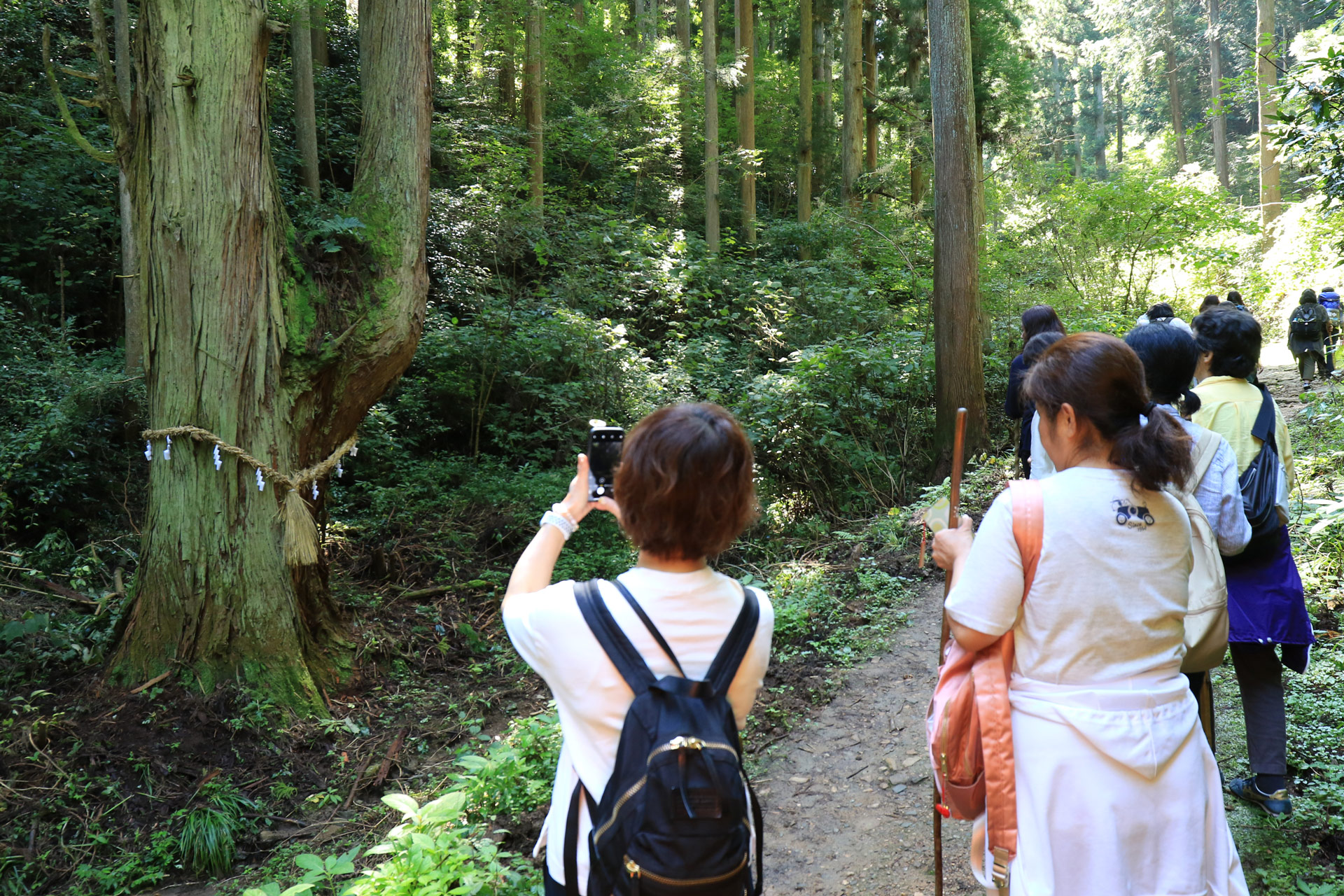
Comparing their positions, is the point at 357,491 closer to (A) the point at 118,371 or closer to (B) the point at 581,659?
(A) the point at 118,371

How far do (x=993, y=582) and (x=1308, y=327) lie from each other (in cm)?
1323

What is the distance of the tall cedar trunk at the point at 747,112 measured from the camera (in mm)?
20859

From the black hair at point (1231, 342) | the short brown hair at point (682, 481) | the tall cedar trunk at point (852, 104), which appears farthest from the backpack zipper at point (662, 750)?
the tall cedar trunk at point (852, 104)

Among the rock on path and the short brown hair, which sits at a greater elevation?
the short brown hair

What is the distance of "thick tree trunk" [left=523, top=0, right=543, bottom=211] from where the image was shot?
1557cm

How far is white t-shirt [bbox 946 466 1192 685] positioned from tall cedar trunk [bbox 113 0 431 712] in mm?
4662

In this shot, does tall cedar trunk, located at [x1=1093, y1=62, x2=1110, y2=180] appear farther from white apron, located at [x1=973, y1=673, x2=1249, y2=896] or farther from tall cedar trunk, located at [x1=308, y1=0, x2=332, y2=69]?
white apron, located at [x1=973, y1=673, x2=1249, y2=896]

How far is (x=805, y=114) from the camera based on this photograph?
72.2 ft

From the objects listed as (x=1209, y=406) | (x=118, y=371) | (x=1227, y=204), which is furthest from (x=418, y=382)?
(x=1227, y=204)

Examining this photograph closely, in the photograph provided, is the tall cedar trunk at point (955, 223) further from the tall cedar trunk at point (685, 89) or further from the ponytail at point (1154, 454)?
the tall cedar trunk at point (685, 89)

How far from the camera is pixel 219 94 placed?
206 inches

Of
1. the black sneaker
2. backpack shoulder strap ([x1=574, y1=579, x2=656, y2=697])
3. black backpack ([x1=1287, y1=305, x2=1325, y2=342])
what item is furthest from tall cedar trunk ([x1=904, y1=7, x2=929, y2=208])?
backpack shoulder strap ([x1=574, y1=579, x2=656, y2=697])

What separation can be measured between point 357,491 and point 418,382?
6.50 ft

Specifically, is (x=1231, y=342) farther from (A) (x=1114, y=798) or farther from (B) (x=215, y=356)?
(B) (x=215, y=356)
